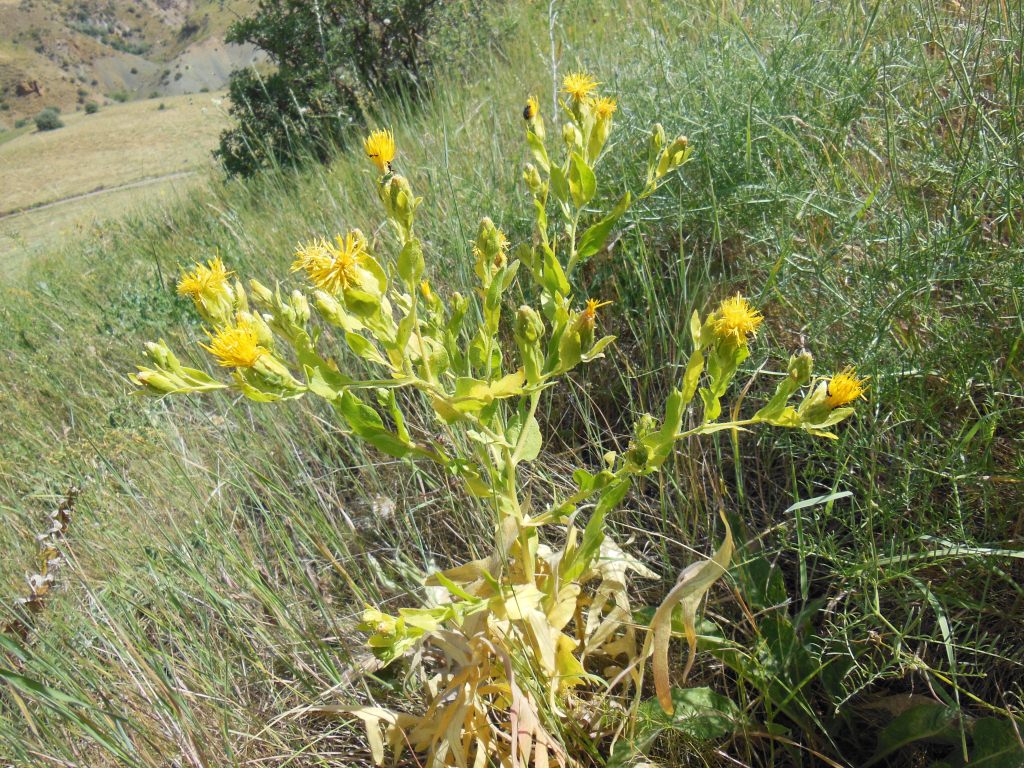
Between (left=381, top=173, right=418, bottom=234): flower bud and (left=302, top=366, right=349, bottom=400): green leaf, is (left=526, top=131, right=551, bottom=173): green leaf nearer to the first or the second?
(left=381, top=173, right=418, bottom=234): flower bud

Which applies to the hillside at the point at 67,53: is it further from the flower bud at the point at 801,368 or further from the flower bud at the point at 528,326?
the flower bud at the point at 801,368

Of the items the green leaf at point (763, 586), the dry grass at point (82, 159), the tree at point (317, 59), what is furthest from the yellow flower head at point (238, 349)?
the dry grass at point (82, 159)

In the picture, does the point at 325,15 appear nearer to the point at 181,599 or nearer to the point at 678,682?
the point at 181,599

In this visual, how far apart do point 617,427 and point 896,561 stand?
71cm

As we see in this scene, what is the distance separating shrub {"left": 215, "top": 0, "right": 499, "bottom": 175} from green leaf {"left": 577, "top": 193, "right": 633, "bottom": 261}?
12.3ft

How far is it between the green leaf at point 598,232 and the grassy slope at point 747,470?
28cm

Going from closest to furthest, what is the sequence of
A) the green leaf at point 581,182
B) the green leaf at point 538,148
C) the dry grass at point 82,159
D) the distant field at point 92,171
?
the green leaf at point 581,182
the green leaf at point 538,148
the distant field at point 92,171
the dry grass at point 82,159

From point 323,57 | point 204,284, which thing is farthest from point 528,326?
point 323,57

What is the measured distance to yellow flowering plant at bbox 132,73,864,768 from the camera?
36.3 inches

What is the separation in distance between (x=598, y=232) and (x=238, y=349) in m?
0.62

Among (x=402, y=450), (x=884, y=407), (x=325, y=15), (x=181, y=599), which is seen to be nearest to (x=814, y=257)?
(x=884, y=407)

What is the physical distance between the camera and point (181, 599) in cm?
137

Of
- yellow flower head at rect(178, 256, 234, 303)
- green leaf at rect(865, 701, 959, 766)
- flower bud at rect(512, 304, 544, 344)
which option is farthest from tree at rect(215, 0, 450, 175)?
green leaf at rect(865, 701, 959, 766)

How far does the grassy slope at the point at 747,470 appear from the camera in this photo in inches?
42.5
